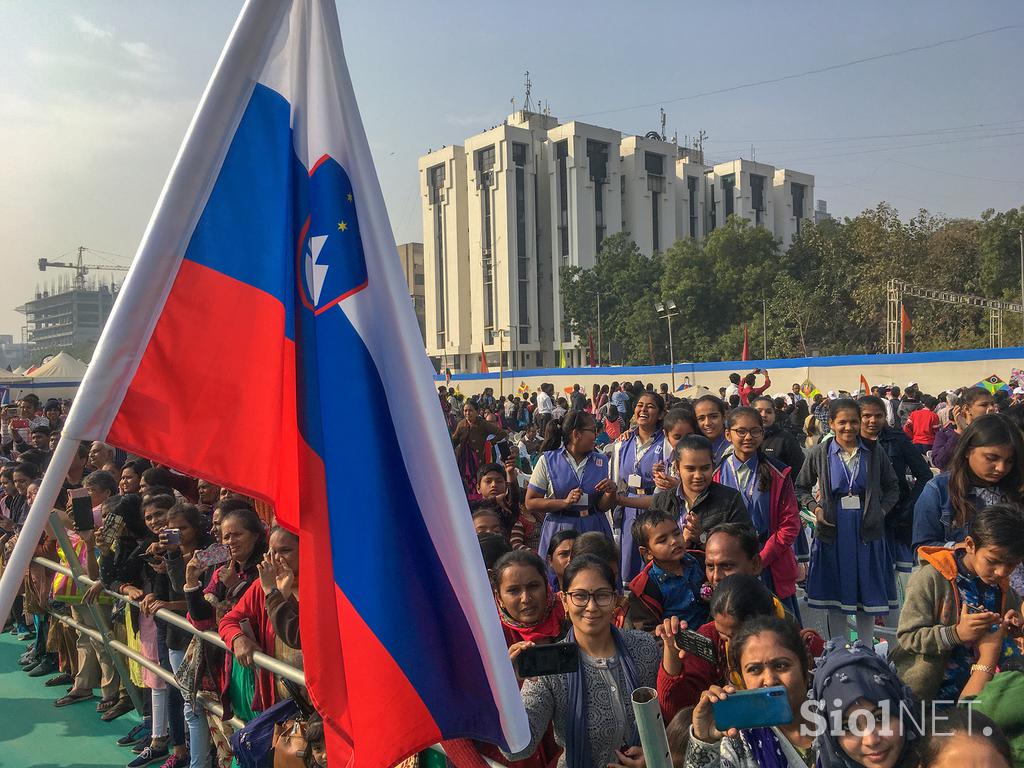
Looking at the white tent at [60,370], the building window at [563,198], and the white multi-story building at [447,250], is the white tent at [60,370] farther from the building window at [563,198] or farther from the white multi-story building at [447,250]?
the building window at [563,198]

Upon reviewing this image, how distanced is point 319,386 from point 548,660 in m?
0.81

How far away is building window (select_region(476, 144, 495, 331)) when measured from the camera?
185 feet

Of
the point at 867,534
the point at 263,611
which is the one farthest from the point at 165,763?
the point at 867,534

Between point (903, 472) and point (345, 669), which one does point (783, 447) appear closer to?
point (903, 472)

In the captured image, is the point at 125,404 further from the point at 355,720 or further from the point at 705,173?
the point at 705,173

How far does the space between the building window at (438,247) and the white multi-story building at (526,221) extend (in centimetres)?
7

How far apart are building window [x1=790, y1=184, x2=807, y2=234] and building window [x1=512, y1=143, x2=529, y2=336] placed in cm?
2864

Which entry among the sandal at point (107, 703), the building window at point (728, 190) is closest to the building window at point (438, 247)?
the building window at point (728, 190)

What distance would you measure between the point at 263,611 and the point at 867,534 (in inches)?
142

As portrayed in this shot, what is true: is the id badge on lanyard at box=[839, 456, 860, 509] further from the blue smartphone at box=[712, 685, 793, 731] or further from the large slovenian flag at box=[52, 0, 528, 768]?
the blue smartphone at box=[712, 685, 793, 731]

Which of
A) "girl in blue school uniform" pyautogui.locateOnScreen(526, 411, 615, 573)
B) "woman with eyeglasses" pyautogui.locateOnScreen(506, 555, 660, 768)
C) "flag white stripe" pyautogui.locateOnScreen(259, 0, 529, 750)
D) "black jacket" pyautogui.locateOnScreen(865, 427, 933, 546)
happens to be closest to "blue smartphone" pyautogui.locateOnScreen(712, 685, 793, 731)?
"flag white stripe" pyautogui.locateOnScreen(259, 0, 529, 750)

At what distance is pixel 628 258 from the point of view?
47750 mm

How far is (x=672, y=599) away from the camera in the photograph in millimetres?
3309

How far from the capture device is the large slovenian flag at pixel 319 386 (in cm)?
176
